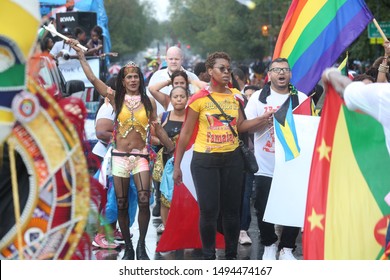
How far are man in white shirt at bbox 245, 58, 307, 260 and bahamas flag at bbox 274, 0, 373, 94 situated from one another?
123 cm

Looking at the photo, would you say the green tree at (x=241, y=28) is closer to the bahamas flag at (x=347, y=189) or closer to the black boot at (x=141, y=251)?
the black boot at (x=141, y=251)

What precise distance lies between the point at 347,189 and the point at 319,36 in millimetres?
4821

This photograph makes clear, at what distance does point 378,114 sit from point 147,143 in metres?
4.04

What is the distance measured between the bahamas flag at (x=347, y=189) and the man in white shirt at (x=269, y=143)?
284 cm

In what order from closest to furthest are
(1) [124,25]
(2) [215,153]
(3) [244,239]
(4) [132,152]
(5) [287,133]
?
(2) [215,153]
(5) [287,133]
(4) [132,152]
(3) [244,239]
(1) [124,25]

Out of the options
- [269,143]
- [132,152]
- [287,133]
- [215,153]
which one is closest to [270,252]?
[269,143]

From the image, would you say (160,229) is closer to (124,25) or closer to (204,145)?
(204,145)

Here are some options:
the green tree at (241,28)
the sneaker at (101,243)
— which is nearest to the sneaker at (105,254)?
the sneaker at (101,243)

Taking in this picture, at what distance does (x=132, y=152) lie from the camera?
28.9ft

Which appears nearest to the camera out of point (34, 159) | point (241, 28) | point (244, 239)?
point (34, 159)

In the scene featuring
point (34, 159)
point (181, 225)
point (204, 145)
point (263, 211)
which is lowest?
point (181, 225)

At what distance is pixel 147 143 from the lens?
8.91 m

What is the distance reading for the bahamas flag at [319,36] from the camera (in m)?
10.1

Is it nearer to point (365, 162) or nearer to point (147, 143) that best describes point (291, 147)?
point (147, 143)
